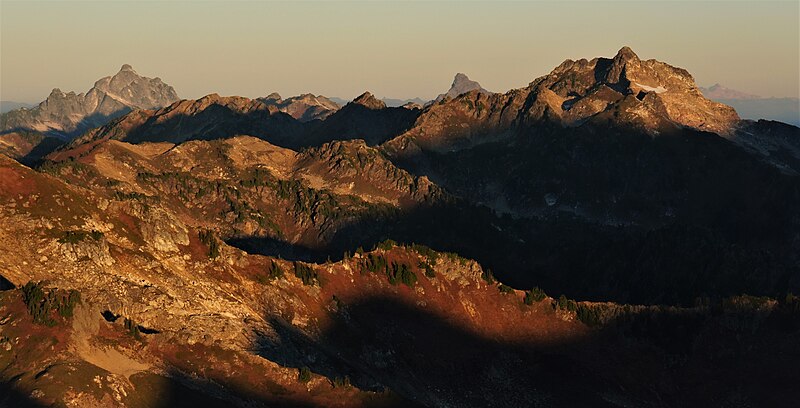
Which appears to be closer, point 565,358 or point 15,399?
point 15,399

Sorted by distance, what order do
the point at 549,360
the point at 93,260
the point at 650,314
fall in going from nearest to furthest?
the point at 93,260, the point at 549,360, the point at 650,314

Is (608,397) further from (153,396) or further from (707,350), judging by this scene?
(153,396)

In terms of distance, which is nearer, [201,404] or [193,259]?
[201,404]

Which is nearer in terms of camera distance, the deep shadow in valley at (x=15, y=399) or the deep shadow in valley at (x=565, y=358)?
the deep shadow in valley at (x=15, y=399)

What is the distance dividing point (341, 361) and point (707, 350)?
75208 mm

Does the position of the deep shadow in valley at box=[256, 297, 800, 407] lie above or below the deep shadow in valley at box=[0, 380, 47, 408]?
below

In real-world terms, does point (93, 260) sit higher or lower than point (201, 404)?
higher

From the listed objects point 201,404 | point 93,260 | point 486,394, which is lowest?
point 486,394

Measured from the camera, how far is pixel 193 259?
151 metres

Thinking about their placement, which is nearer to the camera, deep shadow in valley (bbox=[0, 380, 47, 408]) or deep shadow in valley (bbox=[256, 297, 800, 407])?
deep shadow in valley (bbox=[0, 380, 47, 408])

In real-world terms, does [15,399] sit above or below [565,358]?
above

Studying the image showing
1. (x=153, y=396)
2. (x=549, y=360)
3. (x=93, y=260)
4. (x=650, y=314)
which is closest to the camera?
(x=153, y=396)

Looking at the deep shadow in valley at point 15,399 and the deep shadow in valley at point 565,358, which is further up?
the deep shadow in valley at point 15,399

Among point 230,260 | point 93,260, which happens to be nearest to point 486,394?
point 230,260
